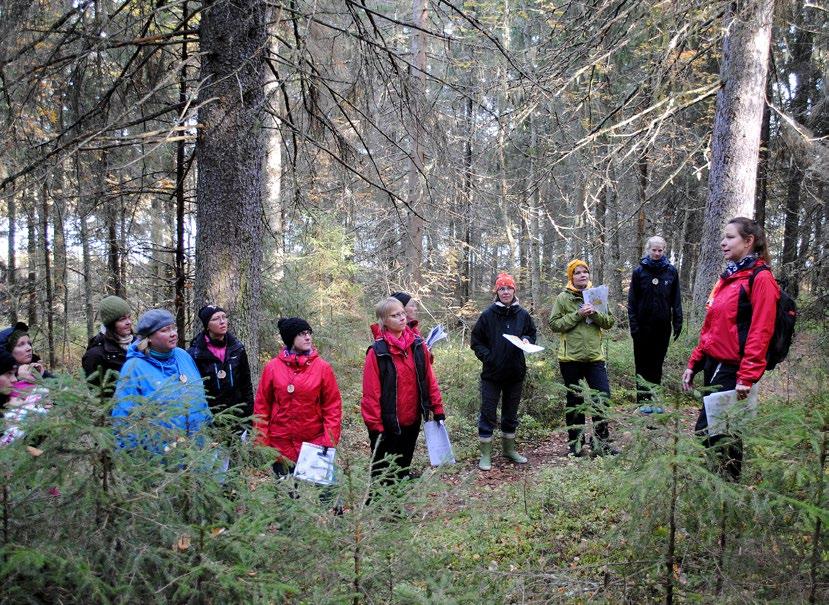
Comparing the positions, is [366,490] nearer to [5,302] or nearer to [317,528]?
[317,528]

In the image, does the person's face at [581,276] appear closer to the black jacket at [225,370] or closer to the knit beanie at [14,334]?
the black jacket at [225,370]

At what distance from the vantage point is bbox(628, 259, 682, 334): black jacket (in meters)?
6.39

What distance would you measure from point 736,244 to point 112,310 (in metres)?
4.72

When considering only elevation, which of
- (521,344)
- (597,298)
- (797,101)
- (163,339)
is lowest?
(521,344)

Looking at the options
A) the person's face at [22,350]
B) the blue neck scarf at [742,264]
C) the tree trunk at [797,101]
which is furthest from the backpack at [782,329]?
the tree trunk at [797,101]

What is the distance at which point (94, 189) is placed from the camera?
463cm

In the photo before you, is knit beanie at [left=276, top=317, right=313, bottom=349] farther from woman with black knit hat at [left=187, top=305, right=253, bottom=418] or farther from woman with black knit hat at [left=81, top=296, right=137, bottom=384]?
woman with black knit hat at [left=81, top=296, right=137, bottom=384]

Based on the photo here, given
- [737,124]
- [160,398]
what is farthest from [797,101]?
[160,398]

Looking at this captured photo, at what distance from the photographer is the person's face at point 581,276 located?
581cm

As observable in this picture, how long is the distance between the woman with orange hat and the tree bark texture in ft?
9.18

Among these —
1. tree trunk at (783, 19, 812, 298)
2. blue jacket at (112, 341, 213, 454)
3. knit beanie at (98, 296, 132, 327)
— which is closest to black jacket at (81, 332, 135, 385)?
knit beanie at (98, 296, 132, 327)

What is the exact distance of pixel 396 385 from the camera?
4586mm

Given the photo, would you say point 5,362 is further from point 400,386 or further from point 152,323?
point 400,386

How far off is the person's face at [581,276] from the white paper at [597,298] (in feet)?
0.59
